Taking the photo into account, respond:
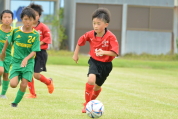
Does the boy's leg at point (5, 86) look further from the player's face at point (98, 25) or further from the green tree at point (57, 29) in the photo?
the green tree at point (57, 29)

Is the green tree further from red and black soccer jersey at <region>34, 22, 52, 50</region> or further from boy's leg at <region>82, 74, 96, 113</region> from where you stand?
boy's leg at <region>82, 74, 96, 113</region>

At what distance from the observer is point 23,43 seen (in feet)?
23.7

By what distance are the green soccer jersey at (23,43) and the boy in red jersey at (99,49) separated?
742mm

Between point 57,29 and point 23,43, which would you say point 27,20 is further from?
point 57,29

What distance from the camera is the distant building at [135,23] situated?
33344 millimetres

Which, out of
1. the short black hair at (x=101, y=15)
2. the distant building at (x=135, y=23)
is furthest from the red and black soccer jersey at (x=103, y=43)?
the distant building at (x=135, y=23)

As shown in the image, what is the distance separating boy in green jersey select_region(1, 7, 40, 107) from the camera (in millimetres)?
7062

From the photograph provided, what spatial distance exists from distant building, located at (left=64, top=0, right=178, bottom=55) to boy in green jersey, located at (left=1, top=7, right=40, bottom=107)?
1023 inches

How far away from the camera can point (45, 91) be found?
1025 centimetres

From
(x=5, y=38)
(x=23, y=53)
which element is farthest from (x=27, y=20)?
(x=5, y=38)

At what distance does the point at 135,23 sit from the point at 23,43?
1089 inches

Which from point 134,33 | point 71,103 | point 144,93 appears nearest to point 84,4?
point 134,33

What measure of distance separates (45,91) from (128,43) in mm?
24725

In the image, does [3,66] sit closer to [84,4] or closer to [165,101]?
[165,101]
